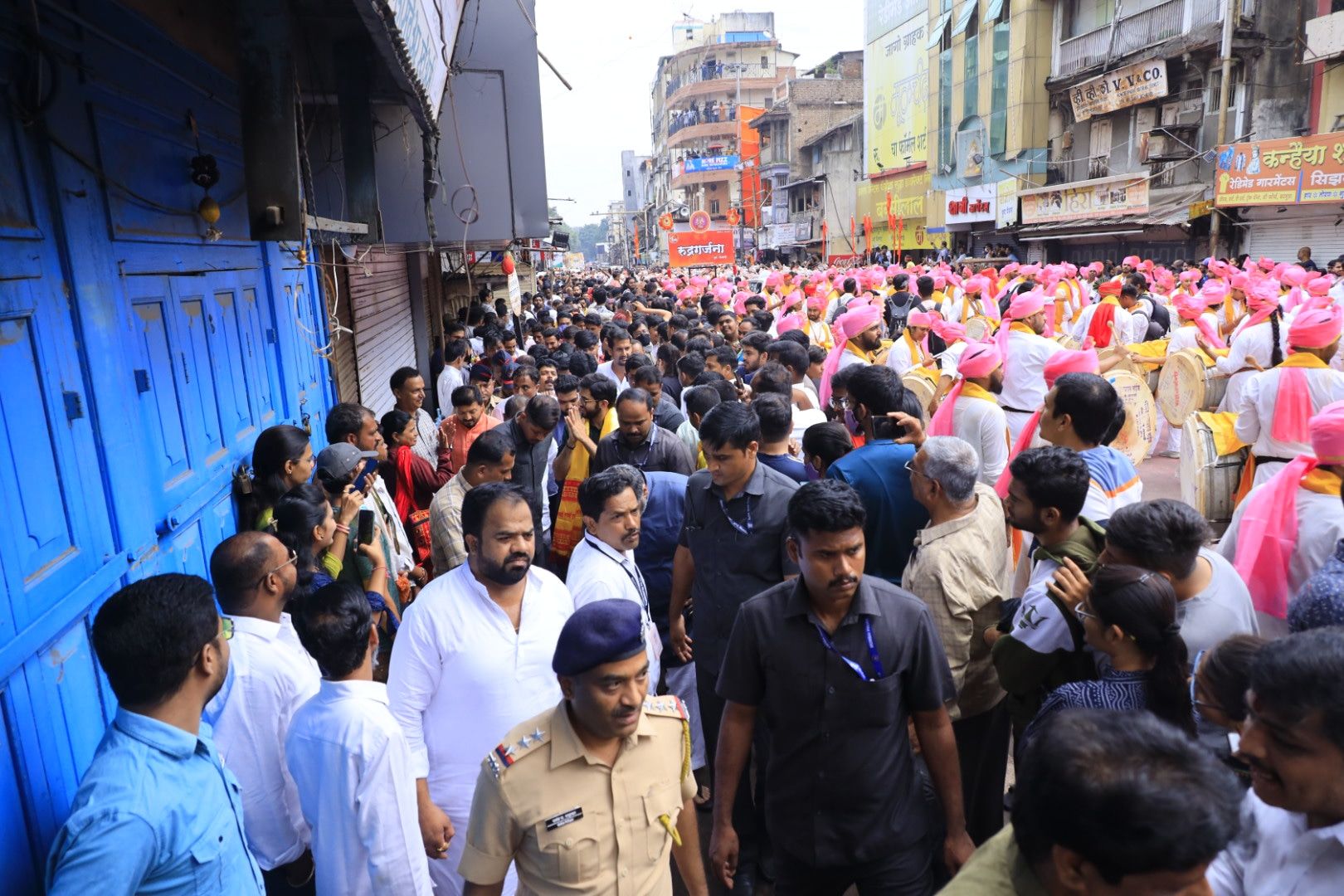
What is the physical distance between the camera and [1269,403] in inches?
178

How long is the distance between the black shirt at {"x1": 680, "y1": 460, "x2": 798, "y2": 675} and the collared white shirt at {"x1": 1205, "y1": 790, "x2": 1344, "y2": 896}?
173 cm

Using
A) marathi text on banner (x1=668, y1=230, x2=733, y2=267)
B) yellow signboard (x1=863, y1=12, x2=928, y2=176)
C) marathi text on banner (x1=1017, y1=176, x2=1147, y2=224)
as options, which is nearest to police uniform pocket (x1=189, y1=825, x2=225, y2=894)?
marathi text on banner (x1=668, y1=230, x2=733, y2=267)

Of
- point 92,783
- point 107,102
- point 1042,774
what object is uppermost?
point 107,102

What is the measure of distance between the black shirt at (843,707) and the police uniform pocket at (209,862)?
1386mm

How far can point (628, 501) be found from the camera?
3256mm

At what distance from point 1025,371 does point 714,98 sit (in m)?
69.6

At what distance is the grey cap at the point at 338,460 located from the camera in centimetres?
377

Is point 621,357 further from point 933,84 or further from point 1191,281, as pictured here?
point 933,84

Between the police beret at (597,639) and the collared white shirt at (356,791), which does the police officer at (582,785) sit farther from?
the collared white shirt at (356,791)

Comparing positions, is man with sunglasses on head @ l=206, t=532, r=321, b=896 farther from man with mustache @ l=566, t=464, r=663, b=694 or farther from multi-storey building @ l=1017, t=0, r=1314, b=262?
multi-storey building @ l=1017, t=0, r=1314, b=262

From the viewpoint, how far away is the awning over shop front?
2053 cm

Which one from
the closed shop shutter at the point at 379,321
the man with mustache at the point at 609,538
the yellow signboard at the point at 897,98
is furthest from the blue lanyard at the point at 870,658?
the yellow signboard at the point at 897,98

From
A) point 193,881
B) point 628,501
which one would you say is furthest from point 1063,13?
point 193,881

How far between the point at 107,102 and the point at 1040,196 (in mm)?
27278
